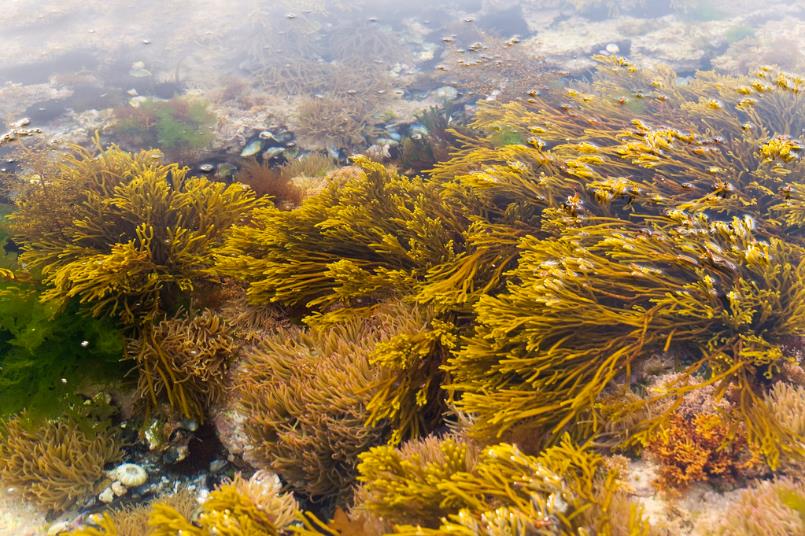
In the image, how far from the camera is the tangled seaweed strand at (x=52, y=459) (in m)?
2.75

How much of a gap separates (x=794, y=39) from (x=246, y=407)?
16.8m

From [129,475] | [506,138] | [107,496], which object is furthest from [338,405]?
[506,138]

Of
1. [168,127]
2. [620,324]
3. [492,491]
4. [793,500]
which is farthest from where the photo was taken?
[168,127]

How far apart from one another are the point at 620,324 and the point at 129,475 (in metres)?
3.40

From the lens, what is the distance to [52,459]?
2.76 m

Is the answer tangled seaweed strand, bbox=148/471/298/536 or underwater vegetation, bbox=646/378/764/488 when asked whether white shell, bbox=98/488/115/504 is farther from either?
underwater vegetation, bbox=646/378/764/488

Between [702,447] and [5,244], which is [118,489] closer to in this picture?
[5,244]

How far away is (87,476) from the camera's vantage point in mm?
2854

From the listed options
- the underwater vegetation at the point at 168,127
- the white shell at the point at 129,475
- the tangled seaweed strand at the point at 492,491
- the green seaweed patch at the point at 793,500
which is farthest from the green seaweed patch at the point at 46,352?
Result: the underwater vegetation at the point at 168,127

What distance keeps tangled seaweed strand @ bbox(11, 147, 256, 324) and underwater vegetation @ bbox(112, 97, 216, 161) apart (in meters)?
2.83

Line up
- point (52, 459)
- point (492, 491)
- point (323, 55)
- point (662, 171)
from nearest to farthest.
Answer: point (492, 491) < point (52, 459) < point (662, 171) < point (323, 55)

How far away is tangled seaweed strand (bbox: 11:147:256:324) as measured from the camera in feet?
10.1

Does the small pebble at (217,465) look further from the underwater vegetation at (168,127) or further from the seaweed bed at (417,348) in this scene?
the underwater vegetation at (168,127)

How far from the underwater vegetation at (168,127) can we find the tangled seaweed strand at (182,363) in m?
4.25
